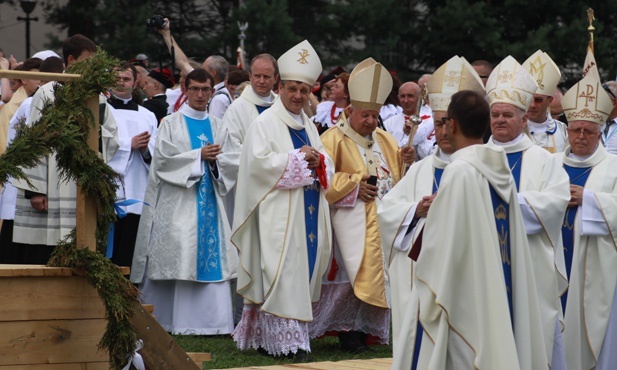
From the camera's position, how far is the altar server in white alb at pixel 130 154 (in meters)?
10.4

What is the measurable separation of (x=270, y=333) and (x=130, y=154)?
89.7 inches

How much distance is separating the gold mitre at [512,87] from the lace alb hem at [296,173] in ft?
5.93

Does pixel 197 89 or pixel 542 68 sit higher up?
pixel 542 68

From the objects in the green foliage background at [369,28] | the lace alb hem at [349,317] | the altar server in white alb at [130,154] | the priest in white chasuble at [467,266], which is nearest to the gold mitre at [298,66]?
the altar server in white alb at [130,154]

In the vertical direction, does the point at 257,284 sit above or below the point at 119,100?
below

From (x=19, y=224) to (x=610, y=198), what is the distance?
4.00 metres

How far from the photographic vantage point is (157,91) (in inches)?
509

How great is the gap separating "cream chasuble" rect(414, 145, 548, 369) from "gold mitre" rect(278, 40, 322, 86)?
338 cm

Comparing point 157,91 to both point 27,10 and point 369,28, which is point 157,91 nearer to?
point 27,10

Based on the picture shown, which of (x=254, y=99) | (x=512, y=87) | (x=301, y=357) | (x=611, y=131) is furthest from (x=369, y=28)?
(x=512, y=87)

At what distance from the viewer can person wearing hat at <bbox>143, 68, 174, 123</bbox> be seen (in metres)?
12.2

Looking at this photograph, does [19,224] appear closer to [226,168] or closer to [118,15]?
[226,168]

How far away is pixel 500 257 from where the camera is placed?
6293 mm

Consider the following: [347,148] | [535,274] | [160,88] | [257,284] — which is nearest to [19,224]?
[257,284]
